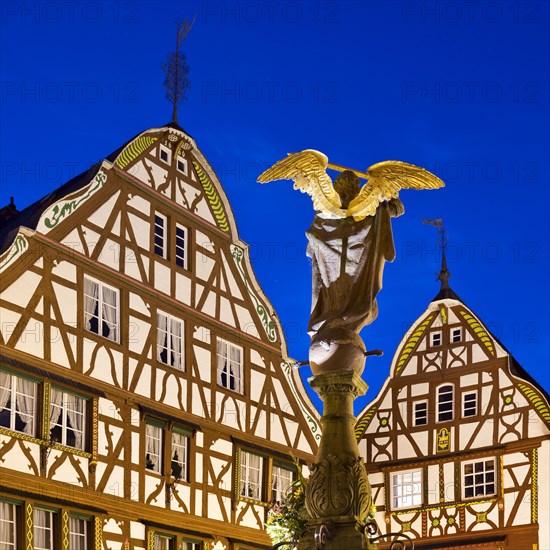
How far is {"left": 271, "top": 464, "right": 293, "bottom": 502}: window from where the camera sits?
82.5 feet


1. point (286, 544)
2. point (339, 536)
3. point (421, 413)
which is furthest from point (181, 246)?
point (339, 536)

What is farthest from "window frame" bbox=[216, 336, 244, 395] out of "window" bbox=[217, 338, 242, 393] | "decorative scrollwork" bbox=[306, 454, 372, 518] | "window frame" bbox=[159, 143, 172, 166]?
"decorative scrollwork" bbox=[306, 454, 372, 518]

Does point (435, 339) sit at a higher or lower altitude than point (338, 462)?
higher

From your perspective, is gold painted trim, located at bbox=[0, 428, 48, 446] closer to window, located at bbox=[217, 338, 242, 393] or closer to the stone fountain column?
window, located at bbox=[217, 338, 242, 393]

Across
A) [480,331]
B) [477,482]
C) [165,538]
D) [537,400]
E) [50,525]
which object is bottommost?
[50,525]

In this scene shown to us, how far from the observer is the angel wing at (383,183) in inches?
376

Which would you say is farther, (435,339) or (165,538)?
(435,339)

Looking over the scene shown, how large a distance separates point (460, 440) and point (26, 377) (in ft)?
45.5

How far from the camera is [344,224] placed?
31.2 feet

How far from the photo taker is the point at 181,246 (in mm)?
24281

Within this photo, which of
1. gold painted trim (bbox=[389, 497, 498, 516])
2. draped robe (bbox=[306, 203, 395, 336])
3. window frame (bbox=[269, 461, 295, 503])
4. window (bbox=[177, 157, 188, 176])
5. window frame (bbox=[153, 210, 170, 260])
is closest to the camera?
draped robe (bbox=[306, 203, 395, 336])

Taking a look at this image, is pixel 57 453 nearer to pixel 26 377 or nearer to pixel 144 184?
pixel 26 377

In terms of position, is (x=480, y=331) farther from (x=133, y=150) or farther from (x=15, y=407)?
(x=15, y=407)

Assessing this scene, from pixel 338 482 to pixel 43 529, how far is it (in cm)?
1172
